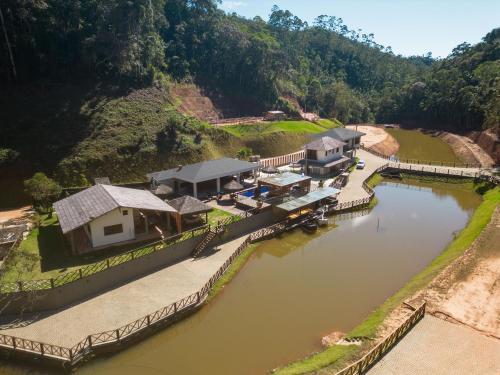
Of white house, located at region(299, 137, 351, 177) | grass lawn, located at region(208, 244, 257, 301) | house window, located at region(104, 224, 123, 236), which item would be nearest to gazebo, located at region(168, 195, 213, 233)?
house window, located at region(104, 224, 123, 236)

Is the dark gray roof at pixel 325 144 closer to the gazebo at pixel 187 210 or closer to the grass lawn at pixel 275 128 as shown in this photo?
the grass lawn at pixel 275 128

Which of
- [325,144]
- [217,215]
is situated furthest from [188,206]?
[325,144]

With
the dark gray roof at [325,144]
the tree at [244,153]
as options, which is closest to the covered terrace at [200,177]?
the tree at [244,153]

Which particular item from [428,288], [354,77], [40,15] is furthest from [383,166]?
[354,77]

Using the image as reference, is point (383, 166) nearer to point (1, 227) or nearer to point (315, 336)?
point (315, 336)

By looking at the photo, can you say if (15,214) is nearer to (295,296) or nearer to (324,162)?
(295,296)

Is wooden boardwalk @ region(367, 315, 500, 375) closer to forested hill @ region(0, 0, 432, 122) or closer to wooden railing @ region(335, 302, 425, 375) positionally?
wooden railing @ region(335, 302, 425, 375)
